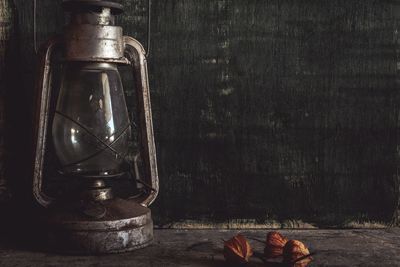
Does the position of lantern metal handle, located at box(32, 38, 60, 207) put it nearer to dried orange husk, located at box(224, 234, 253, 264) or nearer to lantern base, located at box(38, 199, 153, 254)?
lantern base, located at box(38, 199, 153, 254)

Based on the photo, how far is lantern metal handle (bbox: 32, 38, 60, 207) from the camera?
1271 mm

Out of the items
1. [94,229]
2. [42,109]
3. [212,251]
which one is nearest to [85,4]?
[42,109]

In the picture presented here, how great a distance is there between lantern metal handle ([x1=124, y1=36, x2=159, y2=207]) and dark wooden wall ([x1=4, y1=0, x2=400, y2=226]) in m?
0.19

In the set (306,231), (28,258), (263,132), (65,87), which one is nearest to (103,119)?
(65,87)

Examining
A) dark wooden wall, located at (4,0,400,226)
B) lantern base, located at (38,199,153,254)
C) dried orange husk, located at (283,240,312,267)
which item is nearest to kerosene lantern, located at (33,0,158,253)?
lantern base, located at (38,199,153,254)

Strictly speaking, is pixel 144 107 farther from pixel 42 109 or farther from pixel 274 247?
pixel 274 247

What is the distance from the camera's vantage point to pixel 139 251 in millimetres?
1272

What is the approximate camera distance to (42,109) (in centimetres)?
128

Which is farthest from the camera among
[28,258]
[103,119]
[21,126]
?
[21,126]

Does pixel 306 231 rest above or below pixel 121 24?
below

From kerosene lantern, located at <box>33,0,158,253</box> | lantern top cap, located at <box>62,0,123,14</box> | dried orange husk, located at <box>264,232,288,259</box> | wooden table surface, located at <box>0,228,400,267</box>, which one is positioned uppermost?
lantern top cap, located at <box>62,0,123,14</box>

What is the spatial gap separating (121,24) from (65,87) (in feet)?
0.90

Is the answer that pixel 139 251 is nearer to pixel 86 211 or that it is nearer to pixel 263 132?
pixel 86 211

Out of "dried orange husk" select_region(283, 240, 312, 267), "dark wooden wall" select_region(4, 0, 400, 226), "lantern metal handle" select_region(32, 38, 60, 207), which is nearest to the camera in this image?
"dried orange husk" select_region(283, 240, 312, 267)
